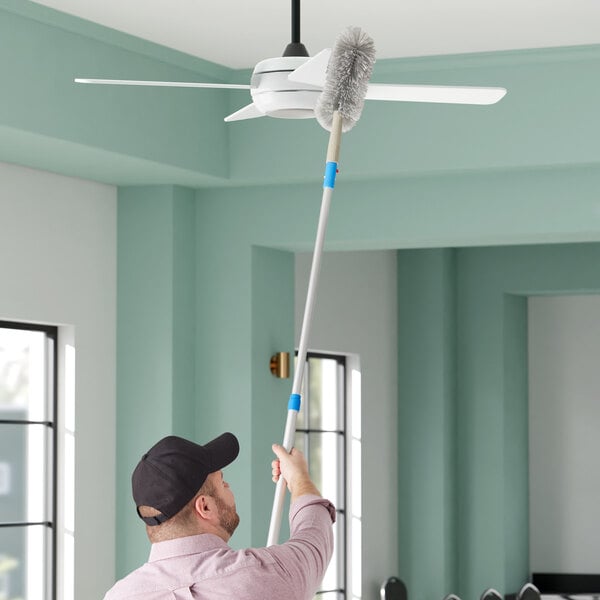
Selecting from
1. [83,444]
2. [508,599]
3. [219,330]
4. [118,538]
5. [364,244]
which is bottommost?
[508,599]

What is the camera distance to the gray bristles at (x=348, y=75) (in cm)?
233

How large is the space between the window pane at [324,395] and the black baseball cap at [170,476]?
14.4ft

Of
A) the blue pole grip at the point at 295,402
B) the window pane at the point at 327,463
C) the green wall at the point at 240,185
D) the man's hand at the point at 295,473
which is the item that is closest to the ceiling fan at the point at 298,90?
the blue pole grip at the point at 295,402

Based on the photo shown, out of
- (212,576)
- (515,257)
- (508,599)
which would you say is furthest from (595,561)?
(212,576)

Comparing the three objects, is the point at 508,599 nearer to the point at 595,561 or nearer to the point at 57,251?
the point at 595,561

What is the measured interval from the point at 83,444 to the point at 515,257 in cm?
353

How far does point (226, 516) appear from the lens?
7.68 ft

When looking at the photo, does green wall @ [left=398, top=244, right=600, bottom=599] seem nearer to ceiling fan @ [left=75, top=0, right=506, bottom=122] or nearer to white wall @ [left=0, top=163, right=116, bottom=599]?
white wall @ [left=0, top=163, right=116, bottom=599]

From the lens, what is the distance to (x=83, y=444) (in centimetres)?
495

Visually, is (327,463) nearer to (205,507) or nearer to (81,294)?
(81,294)

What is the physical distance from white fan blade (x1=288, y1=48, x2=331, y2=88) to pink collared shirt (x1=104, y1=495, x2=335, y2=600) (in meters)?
0.84

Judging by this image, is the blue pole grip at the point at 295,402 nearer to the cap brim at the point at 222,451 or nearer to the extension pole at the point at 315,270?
the extension pole at the point at 315,270

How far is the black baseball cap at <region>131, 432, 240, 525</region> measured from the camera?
2.26 m

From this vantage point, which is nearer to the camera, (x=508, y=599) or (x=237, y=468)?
(x=237, y=468)
